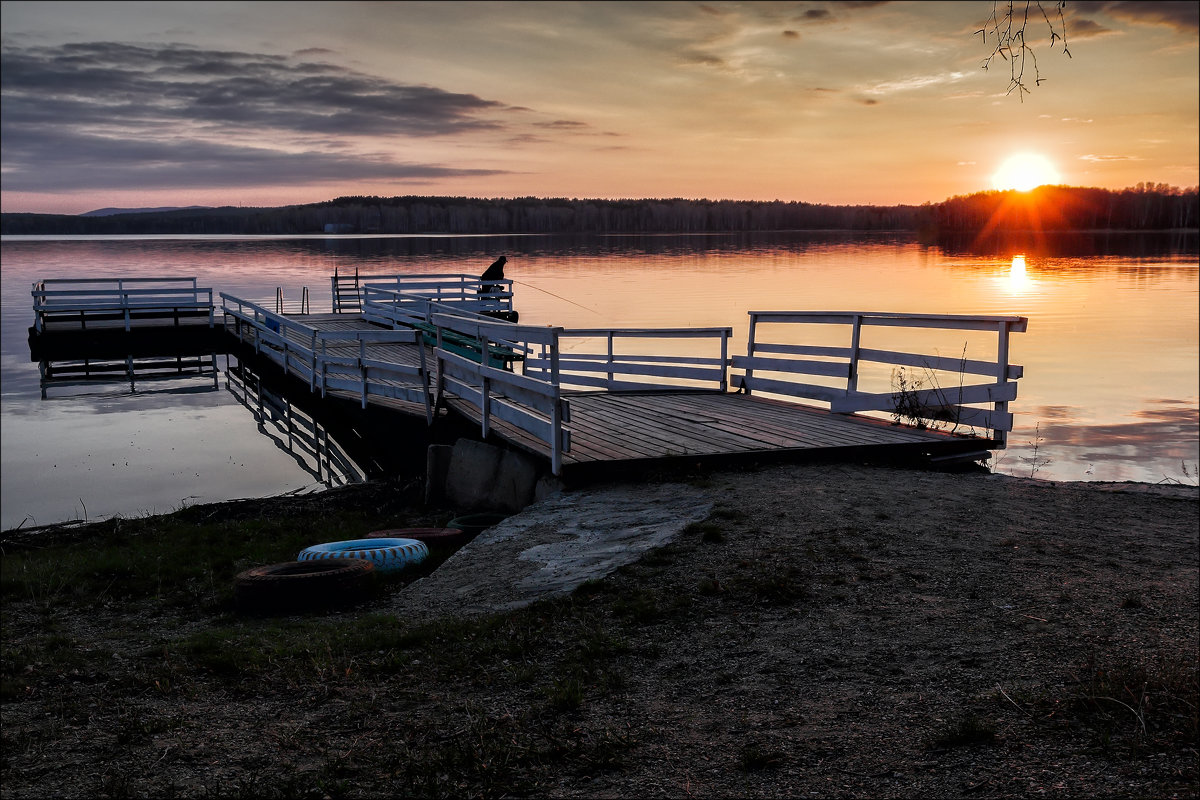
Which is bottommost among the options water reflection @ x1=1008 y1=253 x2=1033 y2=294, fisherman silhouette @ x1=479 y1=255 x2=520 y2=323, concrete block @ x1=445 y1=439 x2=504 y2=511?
concrete block @ x1=445 y1=439 x2=504 y2=511

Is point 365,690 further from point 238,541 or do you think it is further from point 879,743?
point 238,541

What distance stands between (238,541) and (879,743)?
800cm

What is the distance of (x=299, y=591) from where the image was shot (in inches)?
300

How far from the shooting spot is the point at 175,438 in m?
19.9

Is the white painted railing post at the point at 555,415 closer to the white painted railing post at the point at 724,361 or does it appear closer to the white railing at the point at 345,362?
the white railing at the point at 345,362

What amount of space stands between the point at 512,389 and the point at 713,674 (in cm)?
572

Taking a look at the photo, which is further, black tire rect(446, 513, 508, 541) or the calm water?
the calm water

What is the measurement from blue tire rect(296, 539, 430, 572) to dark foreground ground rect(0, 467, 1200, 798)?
53 cm

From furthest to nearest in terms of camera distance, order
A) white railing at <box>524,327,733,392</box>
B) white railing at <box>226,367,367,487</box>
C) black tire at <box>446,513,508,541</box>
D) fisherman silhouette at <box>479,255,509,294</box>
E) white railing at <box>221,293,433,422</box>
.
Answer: fisherman silhouette at <box>479,255,509,294</box>, white railing at <box>226,367,367,487</box>, white railing at <box>221,293,433,422</box>, white railing at <box>524,327,733,392</box>, black tire at <box>446,513,508,541</box>

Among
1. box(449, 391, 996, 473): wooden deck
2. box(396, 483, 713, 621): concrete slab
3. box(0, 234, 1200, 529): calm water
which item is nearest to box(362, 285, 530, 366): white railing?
box(0, 234, 1200, 529): calm water

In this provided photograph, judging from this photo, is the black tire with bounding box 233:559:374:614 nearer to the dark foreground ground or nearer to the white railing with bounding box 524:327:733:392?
the dark foreground ground

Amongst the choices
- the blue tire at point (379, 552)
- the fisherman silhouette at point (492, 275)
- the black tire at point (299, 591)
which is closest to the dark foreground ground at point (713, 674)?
the black tire at point (299, 591)

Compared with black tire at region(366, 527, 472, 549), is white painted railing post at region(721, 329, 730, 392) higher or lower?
higher

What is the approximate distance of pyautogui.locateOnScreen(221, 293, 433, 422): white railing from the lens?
1530cm
